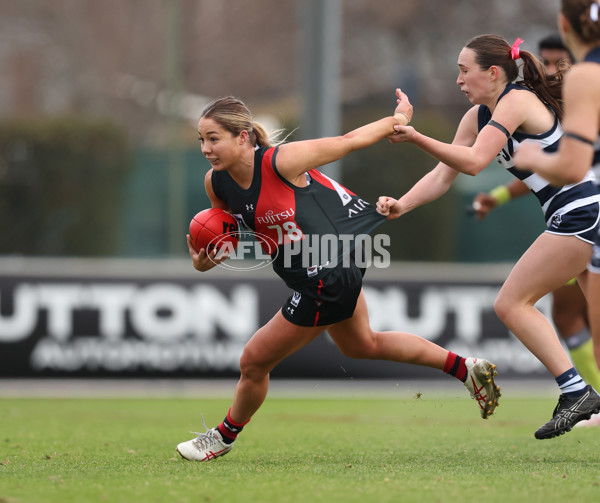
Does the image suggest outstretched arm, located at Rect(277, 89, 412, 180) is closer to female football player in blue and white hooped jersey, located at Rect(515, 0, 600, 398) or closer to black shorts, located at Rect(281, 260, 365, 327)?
black shorts, located at Rect(281, 260, 365, 327)

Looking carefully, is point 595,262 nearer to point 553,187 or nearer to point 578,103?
point 553,187

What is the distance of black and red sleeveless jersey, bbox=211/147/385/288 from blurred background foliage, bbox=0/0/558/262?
23.2 ft

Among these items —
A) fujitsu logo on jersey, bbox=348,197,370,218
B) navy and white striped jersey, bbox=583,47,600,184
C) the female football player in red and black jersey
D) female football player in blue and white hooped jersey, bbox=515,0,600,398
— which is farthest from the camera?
fujitsu logo on jersey, bbox=348,197,370,218

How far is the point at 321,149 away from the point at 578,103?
148cm

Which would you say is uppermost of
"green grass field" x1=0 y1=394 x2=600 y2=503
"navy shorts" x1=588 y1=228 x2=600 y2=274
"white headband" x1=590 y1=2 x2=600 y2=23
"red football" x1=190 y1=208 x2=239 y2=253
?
"white headband" x1=590 y1=2 x2=600 y2=23

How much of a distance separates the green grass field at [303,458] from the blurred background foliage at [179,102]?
17.3ft

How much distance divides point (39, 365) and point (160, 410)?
203cm

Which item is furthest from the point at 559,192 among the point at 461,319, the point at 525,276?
the point at 461,319

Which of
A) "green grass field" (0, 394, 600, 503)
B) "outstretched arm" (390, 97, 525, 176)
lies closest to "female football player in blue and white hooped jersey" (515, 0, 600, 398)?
"outstretched arm" (390, 97, 525, 176)

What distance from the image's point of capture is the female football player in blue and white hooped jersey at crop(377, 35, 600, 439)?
556cm

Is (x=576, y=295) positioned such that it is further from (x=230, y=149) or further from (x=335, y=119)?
(x=335, y=119)

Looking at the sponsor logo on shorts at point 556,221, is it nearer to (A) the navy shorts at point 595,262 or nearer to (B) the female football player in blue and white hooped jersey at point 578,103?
(A) the navy shorts at point 595,262

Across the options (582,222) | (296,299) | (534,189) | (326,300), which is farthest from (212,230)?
(582,222)

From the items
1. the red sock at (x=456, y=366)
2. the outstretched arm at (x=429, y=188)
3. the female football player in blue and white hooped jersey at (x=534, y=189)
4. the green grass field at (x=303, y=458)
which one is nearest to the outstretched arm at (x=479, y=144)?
the female football player in blue and white hooped jersey at (x=534, y=189)
